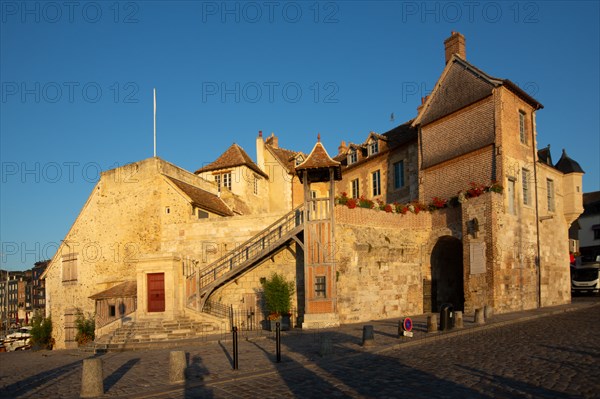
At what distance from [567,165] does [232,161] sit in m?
21.3

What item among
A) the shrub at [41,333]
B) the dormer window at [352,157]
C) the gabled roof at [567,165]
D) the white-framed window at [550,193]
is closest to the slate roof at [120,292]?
the shrub at [41,333]

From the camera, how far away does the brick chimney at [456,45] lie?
27.2 metres

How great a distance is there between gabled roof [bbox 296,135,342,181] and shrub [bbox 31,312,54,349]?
18563 millimetres

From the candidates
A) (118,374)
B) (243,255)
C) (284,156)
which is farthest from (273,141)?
Result: (118,374)

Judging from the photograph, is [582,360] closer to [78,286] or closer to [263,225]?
[263,225]

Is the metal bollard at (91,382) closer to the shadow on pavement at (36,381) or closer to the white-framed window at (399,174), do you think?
the shadow on pavement at (36,381)

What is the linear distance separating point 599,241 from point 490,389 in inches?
1894

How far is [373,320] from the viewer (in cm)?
2181

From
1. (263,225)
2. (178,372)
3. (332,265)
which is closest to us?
(178,372)

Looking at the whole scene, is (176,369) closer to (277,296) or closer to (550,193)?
(277,296)

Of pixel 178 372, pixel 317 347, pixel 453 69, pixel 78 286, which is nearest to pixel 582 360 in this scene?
pixel 317 347

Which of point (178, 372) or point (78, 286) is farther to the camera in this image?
point (78, 286)

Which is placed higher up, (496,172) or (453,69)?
(453,69)

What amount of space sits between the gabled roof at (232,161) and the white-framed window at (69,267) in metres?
10.1
